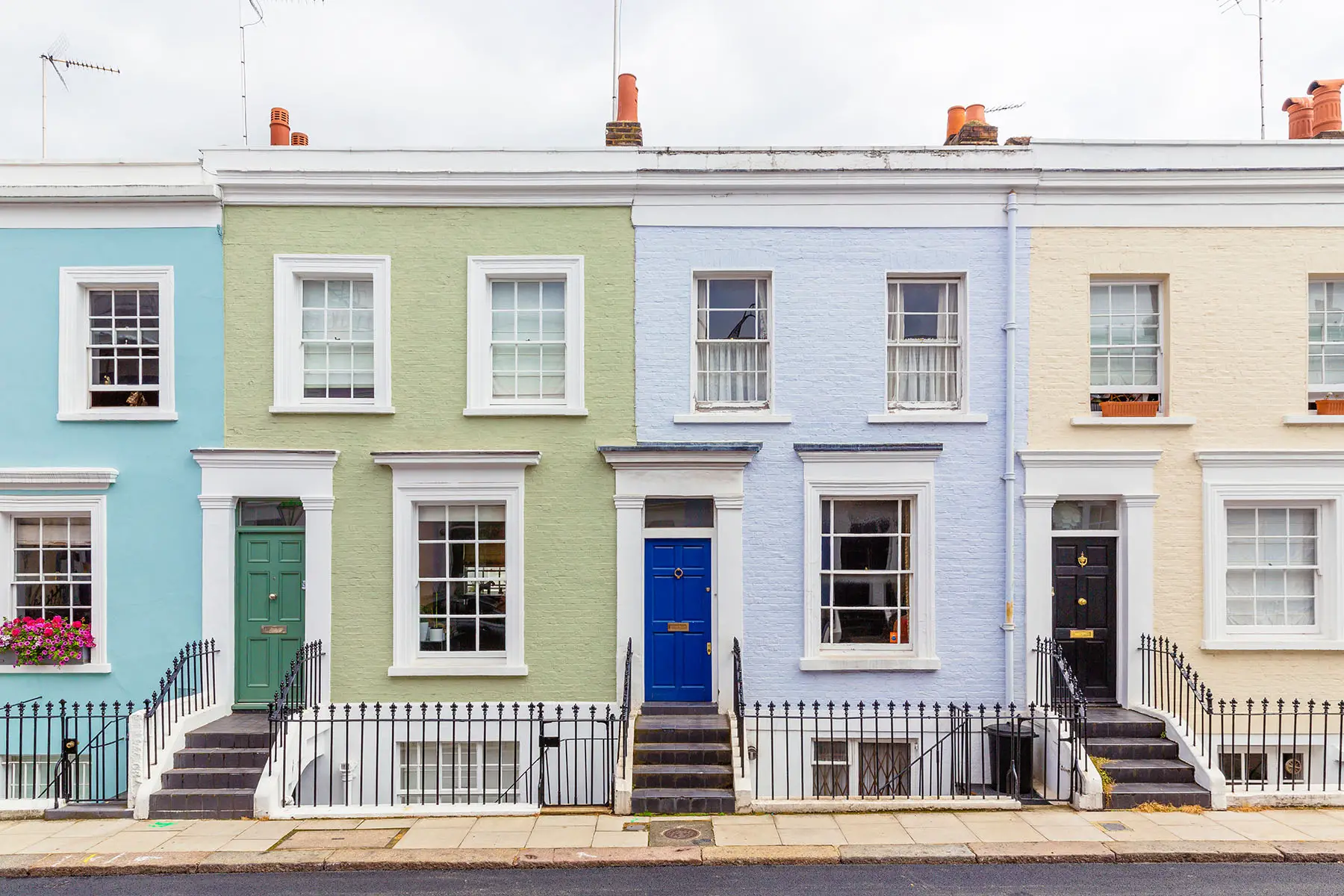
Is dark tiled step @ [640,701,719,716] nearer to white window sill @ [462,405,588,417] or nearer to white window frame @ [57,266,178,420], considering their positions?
white window sill @ [462,405,588,417]

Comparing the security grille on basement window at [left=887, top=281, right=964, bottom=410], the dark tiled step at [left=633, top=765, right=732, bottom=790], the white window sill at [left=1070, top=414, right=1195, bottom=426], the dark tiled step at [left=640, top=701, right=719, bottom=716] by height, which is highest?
the security grille on basement window at [left=887, top=281, right=964, bottom=410]

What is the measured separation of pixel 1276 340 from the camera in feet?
35.2

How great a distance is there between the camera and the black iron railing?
33.5 feet

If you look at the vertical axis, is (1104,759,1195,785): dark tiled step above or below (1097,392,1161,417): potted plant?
below

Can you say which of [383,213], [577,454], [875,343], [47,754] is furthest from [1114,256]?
[47,754]

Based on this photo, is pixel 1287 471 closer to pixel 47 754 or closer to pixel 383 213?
pixel 383 213

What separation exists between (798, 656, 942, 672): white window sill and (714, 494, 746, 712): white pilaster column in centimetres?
93

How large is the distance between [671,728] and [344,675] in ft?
13.8

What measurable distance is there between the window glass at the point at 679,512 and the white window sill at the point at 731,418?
40.8 inches

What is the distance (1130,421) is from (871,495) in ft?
11.1

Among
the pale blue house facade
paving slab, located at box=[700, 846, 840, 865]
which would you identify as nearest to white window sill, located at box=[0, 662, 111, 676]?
the pale blue house facade

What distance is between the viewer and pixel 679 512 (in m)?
10.9

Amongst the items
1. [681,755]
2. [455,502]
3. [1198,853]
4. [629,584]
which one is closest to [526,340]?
[455,502]

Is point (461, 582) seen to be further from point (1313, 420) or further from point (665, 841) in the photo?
point (1313, 420)
